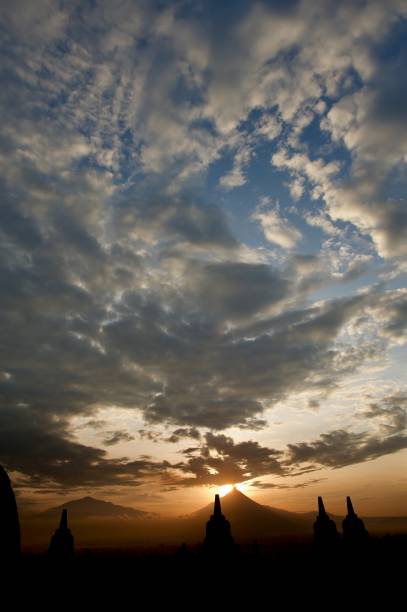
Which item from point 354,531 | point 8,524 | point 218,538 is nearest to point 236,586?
point 218,538

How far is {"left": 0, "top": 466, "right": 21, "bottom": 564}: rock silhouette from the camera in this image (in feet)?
57.2

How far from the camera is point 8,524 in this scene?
706 inches

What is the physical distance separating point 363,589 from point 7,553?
3978 centimetres

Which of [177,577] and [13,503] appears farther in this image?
[177,577]

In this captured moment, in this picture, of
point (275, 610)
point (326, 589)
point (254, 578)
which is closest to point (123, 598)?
point (254, 578)

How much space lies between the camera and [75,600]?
28344mm

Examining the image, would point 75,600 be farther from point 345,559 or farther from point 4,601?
point 345,559

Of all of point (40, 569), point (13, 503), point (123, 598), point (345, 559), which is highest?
point (13, 503)

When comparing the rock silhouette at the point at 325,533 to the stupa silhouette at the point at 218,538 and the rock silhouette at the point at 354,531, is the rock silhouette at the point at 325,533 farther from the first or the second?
the stupa silhouette at the point at 218,538

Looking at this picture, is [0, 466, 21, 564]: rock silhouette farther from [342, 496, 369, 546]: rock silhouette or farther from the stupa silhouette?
[342, 496, 369, 546]: rock silhouette

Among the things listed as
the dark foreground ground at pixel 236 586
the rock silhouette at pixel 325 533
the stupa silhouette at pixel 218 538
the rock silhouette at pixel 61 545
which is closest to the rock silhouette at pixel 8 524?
the rock silhouette at pixel 61 545

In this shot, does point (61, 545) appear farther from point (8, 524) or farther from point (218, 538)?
point (218, 538)

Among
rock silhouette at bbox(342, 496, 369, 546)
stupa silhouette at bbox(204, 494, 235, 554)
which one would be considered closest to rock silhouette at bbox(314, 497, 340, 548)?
Result: rock silhouette at bbox(342, 496, 369, 546)

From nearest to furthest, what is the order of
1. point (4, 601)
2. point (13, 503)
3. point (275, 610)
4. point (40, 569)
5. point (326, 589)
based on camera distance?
point (4, 601) → point (13, 503) → point (40, 569) → point (275, 610) → point (326, 589)
